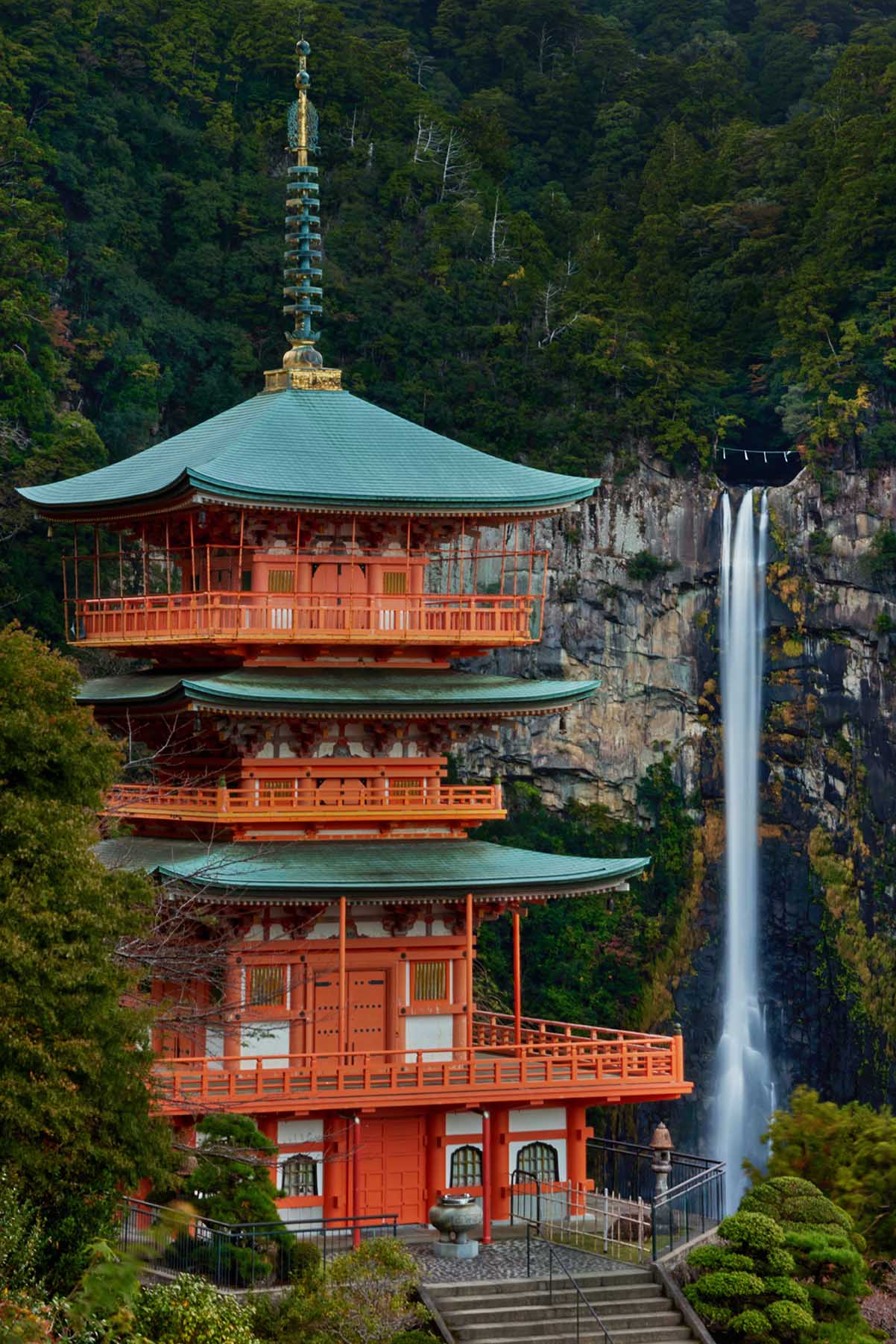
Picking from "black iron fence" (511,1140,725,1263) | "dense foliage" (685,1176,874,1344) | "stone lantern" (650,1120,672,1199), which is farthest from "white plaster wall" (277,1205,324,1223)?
"dense foliage" (685,1176,874,1344)

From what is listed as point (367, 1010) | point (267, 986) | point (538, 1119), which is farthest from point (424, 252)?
point (538, 1119)

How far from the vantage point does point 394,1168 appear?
3195 cm

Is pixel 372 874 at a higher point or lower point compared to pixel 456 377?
lower

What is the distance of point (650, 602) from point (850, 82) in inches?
797

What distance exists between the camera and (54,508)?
3516cm

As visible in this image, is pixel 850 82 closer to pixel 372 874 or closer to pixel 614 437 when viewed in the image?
pixel 614 437

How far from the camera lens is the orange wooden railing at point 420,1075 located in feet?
99.7

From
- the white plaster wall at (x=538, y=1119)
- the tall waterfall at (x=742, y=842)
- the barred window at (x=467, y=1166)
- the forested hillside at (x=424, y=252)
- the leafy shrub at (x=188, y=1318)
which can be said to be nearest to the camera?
the leafy shrub at (x=188, y=1318)

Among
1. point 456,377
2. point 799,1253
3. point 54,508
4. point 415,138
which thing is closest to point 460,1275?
point 799,1253

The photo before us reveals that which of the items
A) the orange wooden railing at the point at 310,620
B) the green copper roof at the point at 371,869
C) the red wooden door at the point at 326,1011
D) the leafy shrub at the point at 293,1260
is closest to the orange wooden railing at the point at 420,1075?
the red wooden door at the point at 326,1011

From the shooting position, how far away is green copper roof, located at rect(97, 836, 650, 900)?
101ft

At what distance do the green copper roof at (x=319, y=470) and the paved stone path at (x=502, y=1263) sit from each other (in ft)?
33.9

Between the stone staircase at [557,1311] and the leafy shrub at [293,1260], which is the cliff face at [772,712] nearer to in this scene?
the stone staircase at [557,1311]

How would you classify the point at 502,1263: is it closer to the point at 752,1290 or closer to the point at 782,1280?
the point at 752,1290
